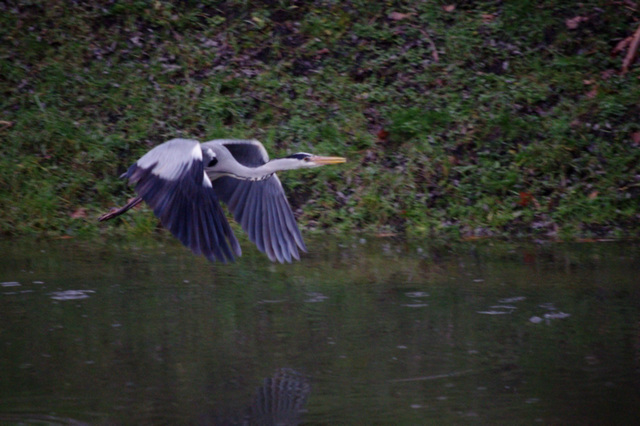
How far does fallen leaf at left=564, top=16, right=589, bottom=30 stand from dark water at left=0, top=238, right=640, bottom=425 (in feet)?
12.7

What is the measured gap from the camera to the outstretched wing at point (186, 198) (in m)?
5.30

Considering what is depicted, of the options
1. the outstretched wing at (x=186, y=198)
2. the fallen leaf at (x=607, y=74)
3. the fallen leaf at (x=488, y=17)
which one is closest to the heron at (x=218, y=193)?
the outstretched wing at (x=186, y=198)

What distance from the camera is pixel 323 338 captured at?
5035 mm

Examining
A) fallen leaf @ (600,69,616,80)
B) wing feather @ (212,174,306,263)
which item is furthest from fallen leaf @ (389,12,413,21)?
wing feather @ (212,174,306,263)

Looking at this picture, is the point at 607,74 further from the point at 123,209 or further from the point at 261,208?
the point at 123,209

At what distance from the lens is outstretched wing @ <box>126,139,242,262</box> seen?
5.30 metres

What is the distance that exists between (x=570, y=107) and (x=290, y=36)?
3587mm

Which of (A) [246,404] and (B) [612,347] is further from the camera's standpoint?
(B) [612,347]

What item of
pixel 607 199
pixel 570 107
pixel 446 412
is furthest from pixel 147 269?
pixel 570 107

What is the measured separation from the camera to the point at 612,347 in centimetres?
486

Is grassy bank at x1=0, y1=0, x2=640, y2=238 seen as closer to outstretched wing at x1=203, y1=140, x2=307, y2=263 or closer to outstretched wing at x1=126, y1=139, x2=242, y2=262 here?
outstretched wing at x1=203, y1=140, x2=307, y2=263

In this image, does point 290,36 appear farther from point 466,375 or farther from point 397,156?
point 466,375

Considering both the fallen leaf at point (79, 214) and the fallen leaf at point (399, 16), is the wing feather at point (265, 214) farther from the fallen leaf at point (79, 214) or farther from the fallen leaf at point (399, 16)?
the fallen leaf at point (399, 16)

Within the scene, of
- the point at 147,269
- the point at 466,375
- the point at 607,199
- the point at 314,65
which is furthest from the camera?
the point at 314,65
